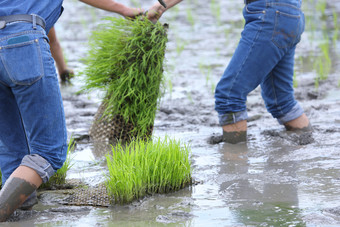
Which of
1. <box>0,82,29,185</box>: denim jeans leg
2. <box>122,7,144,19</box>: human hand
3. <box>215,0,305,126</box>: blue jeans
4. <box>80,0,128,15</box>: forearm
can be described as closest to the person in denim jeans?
<box>215,0,305,126</box>: blue jeans

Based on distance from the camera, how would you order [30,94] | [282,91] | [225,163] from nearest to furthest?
[30,94]
[225,163]
[282,91]

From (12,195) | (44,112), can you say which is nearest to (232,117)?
(44,112)

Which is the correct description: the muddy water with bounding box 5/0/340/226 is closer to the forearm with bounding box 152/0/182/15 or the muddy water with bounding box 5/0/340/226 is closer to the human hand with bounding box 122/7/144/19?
the human hand with bounding box 122/7/144/19

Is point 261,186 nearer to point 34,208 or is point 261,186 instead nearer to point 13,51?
point 34,208

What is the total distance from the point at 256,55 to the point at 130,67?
32.9 inches

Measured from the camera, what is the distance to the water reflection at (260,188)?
2490 millimetres

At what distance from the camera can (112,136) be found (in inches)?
159

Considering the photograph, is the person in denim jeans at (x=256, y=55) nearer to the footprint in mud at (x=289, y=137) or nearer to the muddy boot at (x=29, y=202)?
the footprint in mud at (x=289, y=137)

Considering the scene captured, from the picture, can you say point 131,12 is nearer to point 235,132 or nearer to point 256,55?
point 256,55

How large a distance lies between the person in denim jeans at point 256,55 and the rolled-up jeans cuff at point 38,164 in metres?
1.50

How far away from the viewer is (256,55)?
3586mm

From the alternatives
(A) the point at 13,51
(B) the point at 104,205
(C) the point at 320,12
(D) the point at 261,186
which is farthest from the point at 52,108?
(C) the point at 320,12

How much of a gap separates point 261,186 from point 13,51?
56.7 inches

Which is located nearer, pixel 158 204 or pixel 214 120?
pixel 158 204
